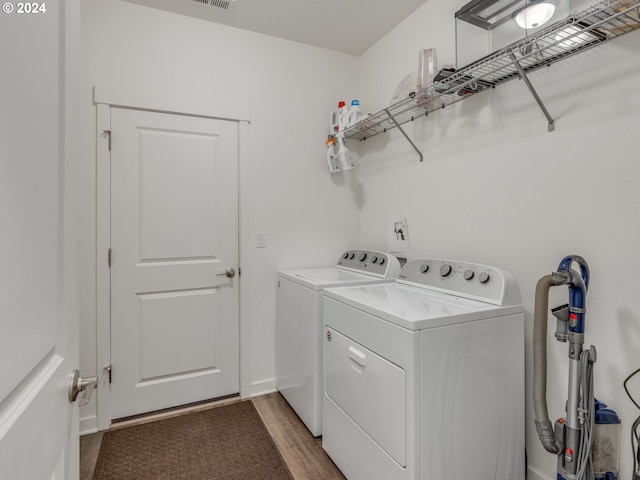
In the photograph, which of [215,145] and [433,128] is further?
[215,145]

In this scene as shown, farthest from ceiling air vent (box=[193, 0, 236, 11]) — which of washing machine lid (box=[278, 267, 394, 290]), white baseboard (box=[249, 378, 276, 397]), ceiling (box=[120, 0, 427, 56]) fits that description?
white baseboard (box=[249, 378, 276, 397])

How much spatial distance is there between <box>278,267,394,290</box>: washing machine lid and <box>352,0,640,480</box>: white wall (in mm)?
402

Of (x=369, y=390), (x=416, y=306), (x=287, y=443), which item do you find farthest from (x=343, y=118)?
(x=287, y=443)

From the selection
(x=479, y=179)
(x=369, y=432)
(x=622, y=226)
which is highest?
(x=479, y=179)

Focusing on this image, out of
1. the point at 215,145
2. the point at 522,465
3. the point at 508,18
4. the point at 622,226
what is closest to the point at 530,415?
the point at 522,465

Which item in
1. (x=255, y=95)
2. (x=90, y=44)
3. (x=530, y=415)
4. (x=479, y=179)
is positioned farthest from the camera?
(x=255, y=95)

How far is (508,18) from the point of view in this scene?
1445mm

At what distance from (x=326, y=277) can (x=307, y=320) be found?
1.02 ft

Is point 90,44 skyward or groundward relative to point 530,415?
skyward

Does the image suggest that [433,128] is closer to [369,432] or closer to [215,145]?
[215,145]

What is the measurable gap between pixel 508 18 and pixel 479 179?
708 millimetres

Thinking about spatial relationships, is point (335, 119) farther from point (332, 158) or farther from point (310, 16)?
point (310, 16)

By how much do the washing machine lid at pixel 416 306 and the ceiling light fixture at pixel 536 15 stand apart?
1128mm

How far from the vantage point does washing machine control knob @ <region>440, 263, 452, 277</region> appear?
1.68m
